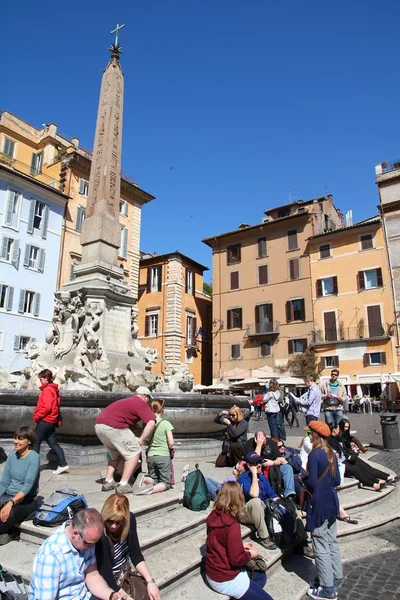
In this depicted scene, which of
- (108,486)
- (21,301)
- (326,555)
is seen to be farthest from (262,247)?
(326,555)

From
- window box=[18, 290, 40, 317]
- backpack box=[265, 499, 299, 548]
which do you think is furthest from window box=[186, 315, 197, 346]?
backpack box=[265, 499, 299, 548]

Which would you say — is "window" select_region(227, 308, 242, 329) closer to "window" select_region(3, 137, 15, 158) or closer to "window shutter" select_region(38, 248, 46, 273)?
"window shutter" select_region(38, 248, 46, 273)

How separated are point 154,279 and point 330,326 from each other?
44.9 ft

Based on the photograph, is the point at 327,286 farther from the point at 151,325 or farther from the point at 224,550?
the point at 224,550

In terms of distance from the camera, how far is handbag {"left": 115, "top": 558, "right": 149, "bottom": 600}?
8.28 feet

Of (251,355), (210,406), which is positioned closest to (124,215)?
(251,355)

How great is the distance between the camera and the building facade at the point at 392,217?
91.0 feet

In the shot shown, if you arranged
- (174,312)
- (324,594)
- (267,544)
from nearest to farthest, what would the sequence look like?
(324,594)
(267,544)
(174,312)

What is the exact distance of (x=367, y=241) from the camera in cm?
2961

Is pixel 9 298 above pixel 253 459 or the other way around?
above

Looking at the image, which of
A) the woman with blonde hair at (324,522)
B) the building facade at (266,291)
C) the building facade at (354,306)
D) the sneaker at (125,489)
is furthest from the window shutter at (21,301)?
the woman with blonde hair at (324,522)

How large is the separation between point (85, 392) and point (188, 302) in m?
28.8

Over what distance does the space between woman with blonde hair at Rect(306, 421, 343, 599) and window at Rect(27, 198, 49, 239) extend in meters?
23.9

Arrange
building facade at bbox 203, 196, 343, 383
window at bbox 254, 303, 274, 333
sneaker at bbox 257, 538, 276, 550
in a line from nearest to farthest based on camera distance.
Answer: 1. sneaker at bbox 257, 538, 276, 550
2. building facade at bbox 203, 196, 343, 383
3. window at bbox 254, 303, 274, 333
